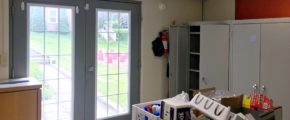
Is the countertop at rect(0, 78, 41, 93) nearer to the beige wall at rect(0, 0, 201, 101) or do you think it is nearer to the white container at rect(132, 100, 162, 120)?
the white container at rect(132, 100, 162, 120)

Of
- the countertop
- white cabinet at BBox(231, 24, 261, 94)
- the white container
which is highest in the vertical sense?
white cabinet at BBox(231, 24, 261, 94)

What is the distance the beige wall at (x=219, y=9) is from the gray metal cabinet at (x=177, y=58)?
2.25 ft

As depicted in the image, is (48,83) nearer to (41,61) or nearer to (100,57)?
(41,61)

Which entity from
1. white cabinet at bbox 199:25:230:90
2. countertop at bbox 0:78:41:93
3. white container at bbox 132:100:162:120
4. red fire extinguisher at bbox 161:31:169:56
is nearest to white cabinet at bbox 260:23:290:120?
white cabinet at bbox 199:25:230:90

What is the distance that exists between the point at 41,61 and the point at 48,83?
30cm

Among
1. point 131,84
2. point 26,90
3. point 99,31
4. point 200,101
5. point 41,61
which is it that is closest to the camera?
point 200,101

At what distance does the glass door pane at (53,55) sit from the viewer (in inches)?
135

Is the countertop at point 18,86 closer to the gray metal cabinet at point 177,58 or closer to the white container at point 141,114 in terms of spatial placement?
the white container at point 141,114

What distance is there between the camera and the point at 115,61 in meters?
4.13

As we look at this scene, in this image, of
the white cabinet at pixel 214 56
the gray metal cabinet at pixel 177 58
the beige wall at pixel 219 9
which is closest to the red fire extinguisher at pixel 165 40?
the gray metal cabinet at pixel 177 58

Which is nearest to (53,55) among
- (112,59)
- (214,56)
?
(112,59)

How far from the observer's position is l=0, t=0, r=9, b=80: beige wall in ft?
10.4

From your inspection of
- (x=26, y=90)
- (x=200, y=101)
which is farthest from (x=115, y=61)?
(x=200, y=101)

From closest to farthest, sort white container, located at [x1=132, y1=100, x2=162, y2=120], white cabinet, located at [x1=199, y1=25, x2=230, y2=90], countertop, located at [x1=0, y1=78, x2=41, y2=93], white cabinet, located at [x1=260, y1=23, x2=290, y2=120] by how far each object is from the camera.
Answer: white container, located at [x1=132, y1=100, x2=162, y2=120] → countertop, located at [x1=0, y1=78, x2=41, y2=93] → white cabinet, located at [x1=260, y1=23, x2=290, y2=120] → white cabinet, located at [x1=199, y1=25, x2=230, y2=90]
